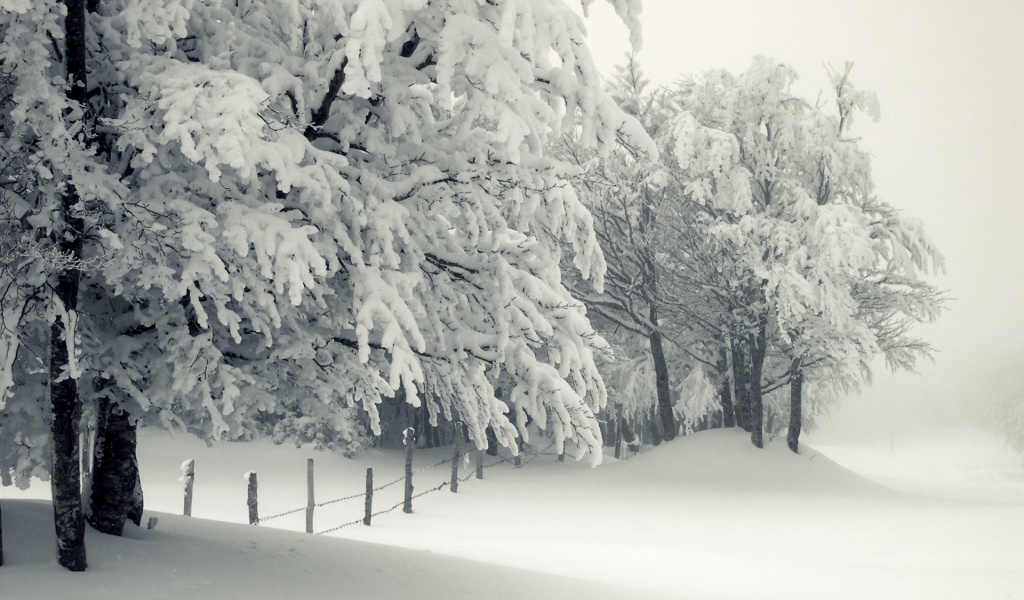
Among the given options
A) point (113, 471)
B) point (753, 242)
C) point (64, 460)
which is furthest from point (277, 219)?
point (753, 242)

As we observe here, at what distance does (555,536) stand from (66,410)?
1177 cm

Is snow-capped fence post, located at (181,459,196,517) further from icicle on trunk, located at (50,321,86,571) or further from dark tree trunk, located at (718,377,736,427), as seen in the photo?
dark tree trunk, located at (718,377,736,427)

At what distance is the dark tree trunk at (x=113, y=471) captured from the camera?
770cm

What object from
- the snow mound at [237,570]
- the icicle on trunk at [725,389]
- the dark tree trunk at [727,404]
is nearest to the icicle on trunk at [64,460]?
the snow mound at [237,570]

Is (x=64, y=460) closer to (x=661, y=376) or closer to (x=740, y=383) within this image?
(x=661, y=376)

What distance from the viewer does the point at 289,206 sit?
7.11 metres

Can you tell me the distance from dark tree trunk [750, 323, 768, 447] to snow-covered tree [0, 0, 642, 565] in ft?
54.3

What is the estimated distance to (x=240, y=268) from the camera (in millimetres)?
6414

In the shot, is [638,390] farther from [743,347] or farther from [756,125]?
[756,125]

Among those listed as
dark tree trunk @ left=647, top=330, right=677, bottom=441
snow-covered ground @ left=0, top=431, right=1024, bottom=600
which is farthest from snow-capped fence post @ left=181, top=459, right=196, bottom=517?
dark tree trunk @ left=647, top=330, right=677, bottom=441

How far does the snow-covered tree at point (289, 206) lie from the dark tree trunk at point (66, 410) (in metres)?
0.06

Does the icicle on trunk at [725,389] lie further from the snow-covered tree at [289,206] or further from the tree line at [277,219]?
the snow-covered tree at [289,206]

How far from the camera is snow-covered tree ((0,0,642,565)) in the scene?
19.4 feet

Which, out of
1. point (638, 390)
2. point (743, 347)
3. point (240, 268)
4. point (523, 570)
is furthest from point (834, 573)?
point (638, 390)
